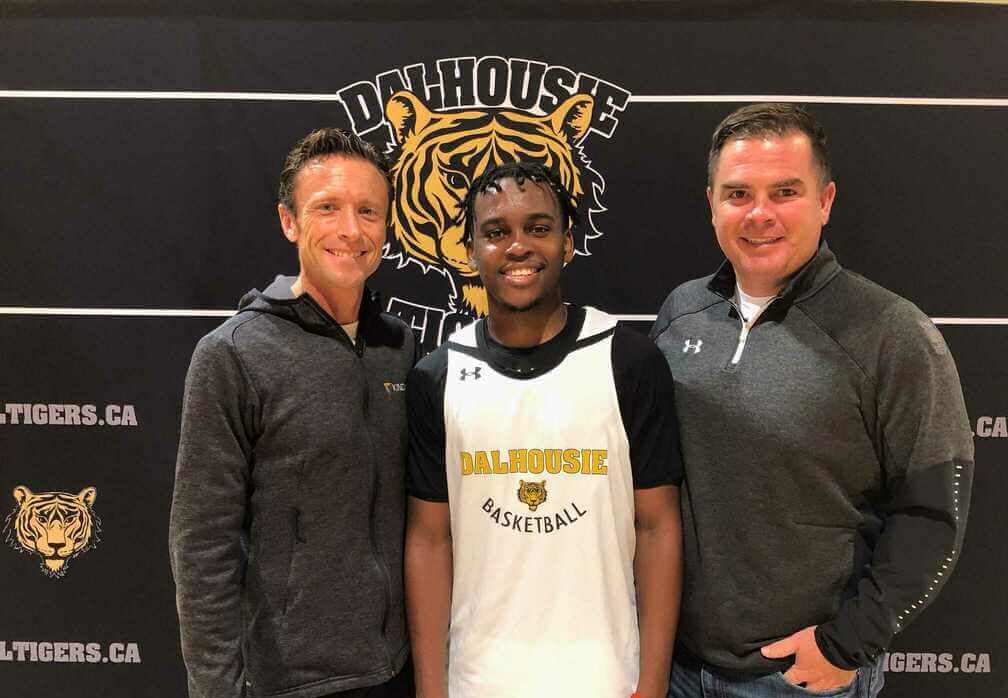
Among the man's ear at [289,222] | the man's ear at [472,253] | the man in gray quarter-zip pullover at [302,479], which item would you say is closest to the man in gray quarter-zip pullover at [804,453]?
the man's ear at [472,253]

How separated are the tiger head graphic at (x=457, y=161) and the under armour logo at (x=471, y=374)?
0.70 metres

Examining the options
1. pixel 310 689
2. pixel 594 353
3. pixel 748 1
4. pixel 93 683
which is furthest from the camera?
pixel 93 683

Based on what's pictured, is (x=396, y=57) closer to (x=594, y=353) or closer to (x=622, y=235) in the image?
(x=622, y=235)

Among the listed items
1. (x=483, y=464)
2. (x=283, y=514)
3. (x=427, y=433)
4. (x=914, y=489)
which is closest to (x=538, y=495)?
(x=483, y=464)

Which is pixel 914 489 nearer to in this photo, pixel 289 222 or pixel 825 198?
pixel 825 198

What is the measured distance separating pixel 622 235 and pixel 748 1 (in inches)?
31.8

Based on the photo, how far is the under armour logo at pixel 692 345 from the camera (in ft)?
5.05

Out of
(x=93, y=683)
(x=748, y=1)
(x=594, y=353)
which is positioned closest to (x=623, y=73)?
(x=748, y=1)

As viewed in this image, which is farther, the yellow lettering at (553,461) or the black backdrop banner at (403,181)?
the black backdrop banner at (403,181)

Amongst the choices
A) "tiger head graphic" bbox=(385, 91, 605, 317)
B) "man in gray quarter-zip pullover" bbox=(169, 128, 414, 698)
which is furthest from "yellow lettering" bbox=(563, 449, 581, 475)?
"tiger head graphic" bbox=(385, 91, 605, 317)

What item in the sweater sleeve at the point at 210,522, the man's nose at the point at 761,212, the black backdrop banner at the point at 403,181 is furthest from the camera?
the black backdrop banner at the point at 403,181

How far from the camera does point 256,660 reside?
1.38 metres

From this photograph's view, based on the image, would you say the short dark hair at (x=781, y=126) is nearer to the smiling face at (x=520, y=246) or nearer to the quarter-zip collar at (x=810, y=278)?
the quarter-zip collar at (x=810, y=278)

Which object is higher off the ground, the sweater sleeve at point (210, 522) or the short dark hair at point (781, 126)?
the short dark hair at point (781, 126)
